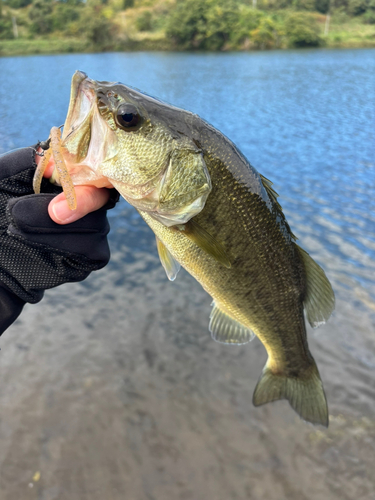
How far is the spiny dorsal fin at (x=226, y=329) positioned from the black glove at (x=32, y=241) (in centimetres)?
107

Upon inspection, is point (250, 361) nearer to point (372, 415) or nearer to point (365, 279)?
point (372, 415)

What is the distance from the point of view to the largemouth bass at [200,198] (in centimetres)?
177

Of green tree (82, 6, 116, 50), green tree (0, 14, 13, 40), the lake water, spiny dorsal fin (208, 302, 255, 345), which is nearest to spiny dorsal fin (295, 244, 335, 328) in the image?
spiny dorsal fin (208, 302, 255, 345)

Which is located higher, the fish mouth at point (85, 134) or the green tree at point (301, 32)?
the green tree at point (301, 32)

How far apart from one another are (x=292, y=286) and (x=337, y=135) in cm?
1461

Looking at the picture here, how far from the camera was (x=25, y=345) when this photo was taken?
5.59 meters

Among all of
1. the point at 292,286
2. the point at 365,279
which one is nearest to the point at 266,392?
the point at 292,286

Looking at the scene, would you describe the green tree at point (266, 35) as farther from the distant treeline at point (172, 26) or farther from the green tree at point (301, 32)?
the green tree at point (301, 32)

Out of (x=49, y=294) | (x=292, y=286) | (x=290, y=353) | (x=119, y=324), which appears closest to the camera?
(x=292, y=286)

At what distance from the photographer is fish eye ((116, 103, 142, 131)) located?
1774 millimetres

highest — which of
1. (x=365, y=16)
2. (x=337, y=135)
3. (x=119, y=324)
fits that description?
(x=365, y=16)

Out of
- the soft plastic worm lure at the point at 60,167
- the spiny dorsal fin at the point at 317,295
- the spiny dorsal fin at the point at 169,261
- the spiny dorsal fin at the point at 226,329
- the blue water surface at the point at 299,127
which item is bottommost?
the blue water surface at the point at 299,127

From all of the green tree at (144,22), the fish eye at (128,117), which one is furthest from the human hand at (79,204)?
the green tree at (144,22)

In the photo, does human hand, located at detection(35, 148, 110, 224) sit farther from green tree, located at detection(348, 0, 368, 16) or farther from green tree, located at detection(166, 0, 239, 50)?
green tree, located at detection(348, 0, 368, 16)
